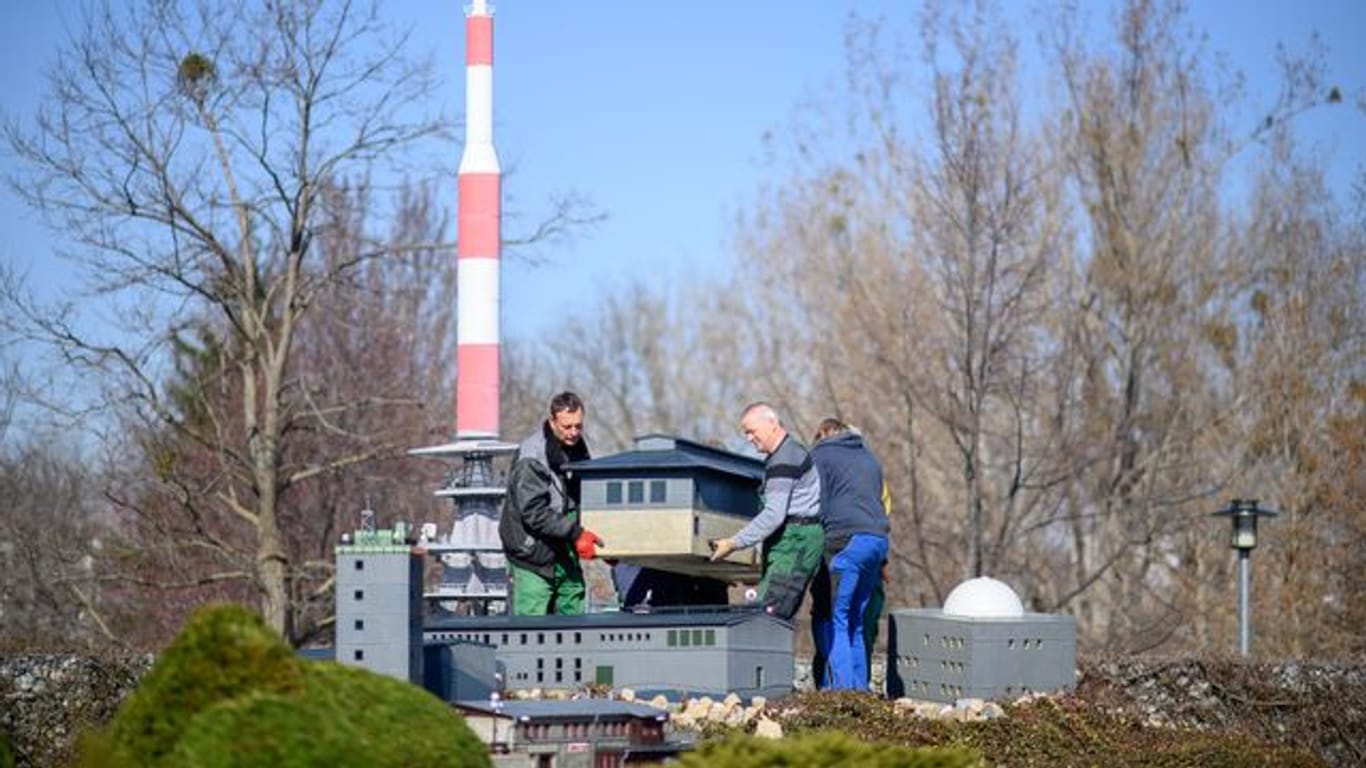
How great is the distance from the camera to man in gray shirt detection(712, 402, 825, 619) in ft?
54.7

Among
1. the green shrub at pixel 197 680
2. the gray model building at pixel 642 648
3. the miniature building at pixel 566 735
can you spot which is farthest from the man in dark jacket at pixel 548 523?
the green shrub at pixel 197 680

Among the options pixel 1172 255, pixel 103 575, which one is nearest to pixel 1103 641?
pixel 1172 255

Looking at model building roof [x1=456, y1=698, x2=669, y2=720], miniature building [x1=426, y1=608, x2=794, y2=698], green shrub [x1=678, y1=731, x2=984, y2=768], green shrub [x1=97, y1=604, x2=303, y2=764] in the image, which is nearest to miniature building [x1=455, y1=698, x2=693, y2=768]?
model building roof [x1=456, y1=698, x2=669, y2=720]

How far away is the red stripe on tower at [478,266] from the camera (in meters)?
27.5

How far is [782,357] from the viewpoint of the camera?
4991cm

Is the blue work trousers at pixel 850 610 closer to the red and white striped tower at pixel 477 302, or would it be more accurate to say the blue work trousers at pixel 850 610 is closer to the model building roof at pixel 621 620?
the model building roof at pixel 621 620

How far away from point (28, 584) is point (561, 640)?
17.7 metres

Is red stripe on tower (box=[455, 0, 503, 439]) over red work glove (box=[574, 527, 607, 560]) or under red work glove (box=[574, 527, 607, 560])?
over

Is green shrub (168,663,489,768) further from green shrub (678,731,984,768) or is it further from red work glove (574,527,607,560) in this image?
red work glove (574,527,607,560)

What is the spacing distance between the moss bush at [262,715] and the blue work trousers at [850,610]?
8036 mm

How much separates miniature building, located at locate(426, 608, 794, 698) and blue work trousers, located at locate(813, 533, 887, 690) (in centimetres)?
78

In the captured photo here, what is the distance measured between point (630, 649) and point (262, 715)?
803 cm

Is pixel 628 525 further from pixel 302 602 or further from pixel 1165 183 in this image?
pixel 1165 183

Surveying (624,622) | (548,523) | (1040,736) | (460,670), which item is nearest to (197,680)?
(460,670)
